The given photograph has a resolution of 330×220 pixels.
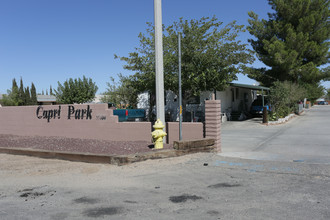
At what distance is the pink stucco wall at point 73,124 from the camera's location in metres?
12.1

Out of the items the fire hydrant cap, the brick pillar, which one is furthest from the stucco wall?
the fire hydrant cap

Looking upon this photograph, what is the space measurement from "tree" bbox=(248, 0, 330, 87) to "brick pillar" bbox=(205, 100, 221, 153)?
21.2 m

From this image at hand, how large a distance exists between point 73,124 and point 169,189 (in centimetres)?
908

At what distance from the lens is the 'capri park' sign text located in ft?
43.9

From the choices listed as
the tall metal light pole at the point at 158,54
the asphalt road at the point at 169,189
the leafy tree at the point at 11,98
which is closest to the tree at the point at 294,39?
the tall metal light pole at the point at 158,54

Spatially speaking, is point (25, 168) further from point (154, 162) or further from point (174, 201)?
point (174, 201)

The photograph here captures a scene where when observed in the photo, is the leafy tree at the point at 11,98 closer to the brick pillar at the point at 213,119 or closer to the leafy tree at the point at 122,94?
the leafy tree at the point at 122,94

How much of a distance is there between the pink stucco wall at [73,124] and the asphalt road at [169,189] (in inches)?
140

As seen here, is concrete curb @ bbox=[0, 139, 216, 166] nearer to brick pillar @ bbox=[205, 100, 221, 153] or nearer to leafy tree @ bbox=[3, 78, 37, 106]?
brick pillar @ bbox=[205, 100, 221, 153]

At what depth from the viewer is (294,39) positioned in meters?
29.6

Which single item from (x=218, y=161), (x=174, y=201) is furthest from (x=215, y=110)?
(x=174, y=201)

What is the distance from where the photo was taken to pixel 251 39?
1305 inches

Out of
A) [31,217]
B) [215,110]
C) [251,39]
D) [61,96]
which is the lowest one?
[31,217]

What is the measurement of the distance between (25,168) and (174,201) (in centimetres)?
526
